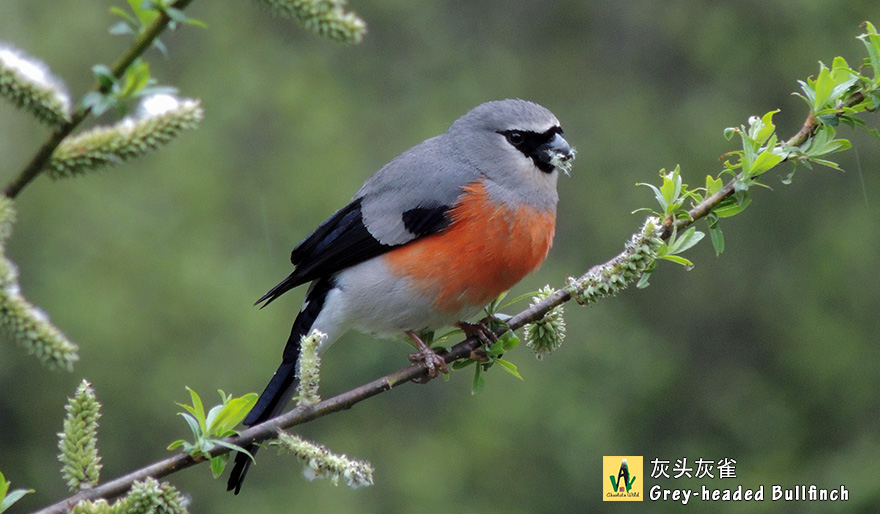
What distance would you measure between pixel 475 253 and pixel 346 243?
56cm

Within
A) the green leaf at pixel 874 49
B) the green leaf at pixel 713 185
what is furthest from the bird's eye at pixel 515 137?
the green leaf at pixel 874 49

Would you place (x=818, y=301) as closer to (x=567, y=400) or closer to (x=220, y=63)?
(x=567, y=400)

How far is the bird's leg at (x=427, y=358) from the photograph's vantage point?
301cm

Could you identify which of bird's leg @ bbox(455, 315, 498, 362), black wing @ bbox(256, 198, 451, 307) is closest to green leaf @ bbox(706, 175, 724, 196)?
bird's leg @ bbox(455, 315, 498, 362)

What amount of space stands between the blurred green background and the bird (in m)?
5.62

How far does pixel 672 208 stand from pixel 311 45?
33.8ft

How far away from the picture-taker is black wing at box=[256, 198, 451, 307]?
366 centimetres

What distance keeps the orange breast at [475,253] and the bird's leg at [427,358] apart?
0.17 meters

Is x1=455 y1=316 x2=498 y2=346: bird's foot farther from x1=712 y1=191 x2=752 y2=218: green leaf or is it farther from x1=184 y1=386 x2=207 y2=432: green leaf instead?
x1=184 y1=386 x2=207 y2=432: green leaf

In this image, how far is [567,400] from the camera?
→ 1019 cm

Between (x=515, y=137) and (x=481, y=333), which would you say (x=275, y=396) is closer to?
(x=481, y=333)

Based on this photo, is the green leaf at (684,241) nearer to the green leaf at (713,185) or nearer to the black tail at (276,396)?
the green leaf at (713,185)

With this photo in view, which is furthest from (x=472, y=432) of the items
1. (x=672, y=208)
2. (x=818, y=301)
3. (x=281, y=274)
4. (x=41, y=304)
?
(x=672, y=208)

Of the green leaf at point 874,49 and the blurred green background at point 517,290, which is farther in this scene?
the blurred green background at point 517,290
